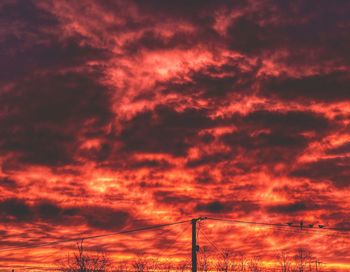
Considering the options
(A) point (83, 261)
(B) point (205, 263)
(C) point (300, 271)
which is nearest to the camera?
(B) point (205, 263)

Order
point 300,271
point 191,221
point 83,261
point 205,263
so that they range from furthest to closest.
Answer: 1. point 300,271
2. point 83,261
3. point 205,263
4. point 191,221

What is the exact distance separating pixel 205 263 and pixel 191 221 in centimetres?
6381

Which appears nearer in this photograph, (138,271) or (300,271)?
(138,271)

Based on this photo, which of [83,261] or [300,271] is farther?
[300,271]

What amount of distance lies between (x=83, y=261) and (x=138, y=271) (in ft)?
43.0

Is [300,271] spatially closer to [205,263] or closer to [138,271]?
[205,263]

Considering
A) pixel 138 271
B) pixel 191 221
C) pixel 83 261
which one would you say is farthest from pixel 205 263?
pixel 191 221

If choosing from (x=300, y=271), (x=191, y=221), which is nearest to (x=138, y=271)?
(x=300, y=271)

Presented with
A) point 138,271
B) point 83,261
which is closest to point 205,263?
point 138,271

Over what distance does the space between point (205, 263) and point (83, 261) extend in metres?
28.4

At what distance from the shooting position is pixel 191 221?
146 ft

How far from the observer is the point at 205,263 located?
346ft

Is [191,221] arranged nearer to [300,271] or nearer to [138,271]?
[138,271]

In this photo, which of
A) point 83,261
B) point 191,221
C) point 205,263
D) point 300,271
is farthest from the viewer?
point 300,271
